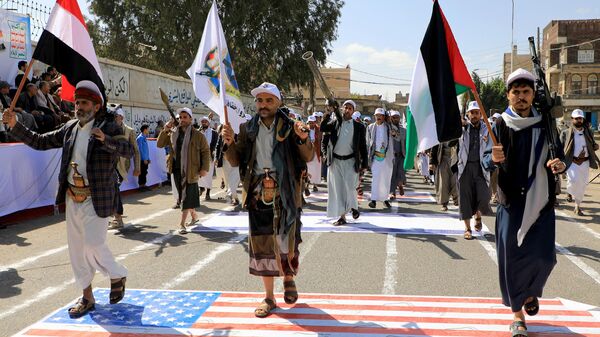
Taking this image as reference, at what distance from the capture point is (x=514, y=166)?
14.3 feet

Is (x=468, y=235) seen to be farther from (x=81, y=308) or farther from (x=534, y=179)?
(x=81, y=308)

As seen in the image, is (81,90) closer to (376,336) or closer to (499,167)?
(376,336)

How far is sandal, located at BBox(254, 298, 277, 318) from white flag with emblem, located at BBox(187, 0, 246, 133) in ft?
4.96

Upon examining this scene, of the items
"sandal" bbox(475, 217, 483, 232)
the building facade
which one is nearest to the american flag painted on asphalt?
"sandal" bbox(475, 217, 483, 232)

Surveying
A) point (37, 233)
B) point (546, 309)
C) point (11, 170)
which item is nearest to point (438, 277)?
point (546, 309)

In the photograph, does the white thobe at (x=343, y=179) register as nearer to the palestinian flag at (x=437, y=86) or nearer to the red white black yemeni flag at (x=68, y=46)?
the palestinian flag at (x=437, y=86)

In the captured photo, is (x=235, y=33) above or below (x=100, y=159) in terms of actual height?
above

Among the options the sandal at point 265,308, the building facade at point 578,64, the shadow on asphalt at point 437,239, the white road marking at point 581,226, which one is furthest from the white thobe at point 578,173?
the building facade at point 578,64

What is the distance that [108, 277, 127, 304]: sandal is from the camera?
496 centimetres

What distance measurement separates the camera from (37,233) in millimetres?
8859

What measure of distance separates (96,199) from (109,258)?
54cm

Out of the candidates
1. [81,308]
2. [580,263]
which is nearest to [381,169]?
[580,263]

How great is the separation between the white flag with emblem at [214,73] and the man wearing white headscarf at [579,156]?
790 cm

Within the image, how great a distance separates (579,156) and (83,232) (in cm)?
979
